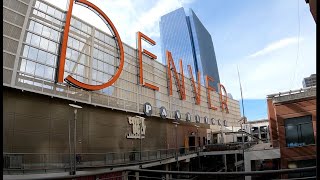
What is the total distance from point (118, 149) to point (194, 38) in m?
130

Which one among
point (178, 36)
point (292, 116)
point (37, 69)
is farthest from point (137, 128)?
point (178, 36)

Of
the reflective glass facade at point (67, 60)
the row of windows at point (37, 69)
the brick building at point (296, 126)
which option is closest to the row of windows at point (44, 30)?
the reflective glass facade at point (67, 60)

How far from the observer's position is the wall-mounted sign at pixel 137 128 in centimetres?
4314

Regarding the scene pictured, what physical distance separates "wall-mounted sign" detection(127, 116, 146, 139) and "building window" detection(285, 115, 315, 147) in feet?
65.2

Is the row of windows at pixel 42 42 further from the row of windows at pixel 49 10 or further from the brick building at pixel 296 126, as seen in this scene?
the brick building at pixel 296 126

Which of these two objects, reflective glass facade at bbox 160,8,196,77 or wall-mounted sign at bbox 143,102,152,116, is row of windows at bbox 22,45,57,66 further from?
reflective glass facade at bbox 160,8,196,77

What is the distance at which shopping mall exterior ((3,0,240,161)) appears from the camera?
93.7ft

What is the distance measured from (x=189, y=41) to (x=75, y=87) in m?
134

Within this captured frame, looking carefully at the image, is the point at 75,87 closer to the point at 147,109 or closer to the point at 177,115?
the point at 147,109

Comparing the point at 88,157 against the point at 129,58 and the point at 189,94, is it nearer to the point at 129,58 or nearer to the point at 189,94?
the point at 129,58

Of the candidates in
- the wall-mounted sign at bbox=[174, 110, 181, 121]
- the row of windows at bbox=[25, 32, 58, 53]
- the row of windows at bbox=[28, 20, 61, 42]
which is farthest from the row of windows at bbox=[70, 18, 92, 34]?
the wall-mounted sign at bbox=[174, 110, 181, 121]

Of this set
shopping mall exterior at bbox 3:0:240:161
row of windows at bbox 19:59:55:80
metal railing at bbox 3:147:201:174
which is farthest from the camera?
row of windows at bbox 19:59:55:80

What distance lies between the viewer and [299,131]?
28562 millimetres

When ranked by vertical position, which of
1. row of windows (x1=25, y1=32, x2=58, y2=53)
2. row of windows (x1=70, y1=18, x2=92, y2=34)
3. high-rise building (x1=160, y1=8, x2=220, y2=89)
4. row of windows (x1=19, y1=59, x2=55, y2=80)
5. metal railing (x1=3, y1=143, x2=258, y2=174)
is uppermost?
high-rise building (x1=160, y1=8, x2=220, y2=89)
